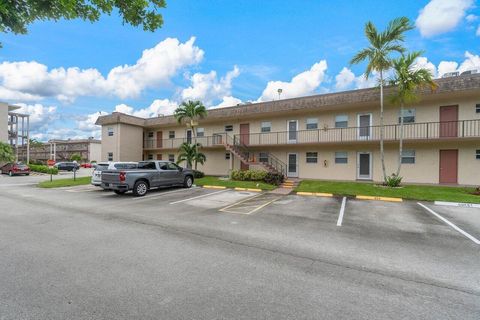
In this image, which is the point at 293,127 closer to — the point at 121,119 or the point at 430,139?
the point at 430,139

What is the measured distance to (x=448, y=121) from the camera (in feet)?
49.1

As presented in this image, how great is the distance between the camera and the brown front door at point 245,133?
2216 centimetres

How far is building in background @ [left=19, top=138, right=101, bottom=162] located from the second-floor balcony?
48.6 meters

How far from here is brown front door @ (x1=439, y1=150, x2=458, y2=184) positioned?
15422 mm

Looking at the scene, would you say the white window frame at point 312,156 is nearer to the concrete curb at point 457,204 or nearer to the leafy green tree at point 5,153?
the concrete curb at point 457,204

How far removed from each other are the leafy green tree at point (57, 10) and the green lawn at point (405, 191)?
12625 mm

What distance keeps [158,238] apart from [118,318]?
3119 mm

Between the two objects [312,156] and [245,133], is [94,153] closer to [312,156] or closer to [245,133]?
[245,133]

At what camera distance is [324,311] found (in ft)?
9.86

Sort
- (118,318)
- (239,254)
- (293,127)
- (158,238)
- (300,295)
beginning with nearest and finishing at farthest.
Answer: (118,318) → (300,295) → (239,254) → (158,238) → (293,127)

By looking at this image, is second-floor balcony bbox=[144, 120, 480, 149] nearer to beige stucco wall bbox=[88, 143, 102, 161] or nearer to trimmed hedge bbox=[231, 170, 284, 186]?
trimmed hedge bbox=[231, 170, 284, 186]

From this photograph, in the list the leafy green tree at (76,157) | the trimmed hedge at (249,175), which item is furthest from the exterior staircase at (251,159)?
the leafy green tree at (76,157)

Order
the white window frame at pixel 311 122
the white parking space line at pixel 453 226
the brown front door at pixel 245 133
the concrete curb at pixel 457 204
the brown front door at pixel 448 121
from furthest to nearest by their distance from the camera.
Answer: the brown front door at pixel 245 133
the white window frame at pixel 311 122
the brown front door at pixel 448 121
the concrete curb at pixel 457 204
the white parking space line at pixel 453 226

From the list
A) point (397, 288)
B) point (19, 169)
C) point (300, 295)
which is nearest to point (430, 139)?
point (397, 288)
